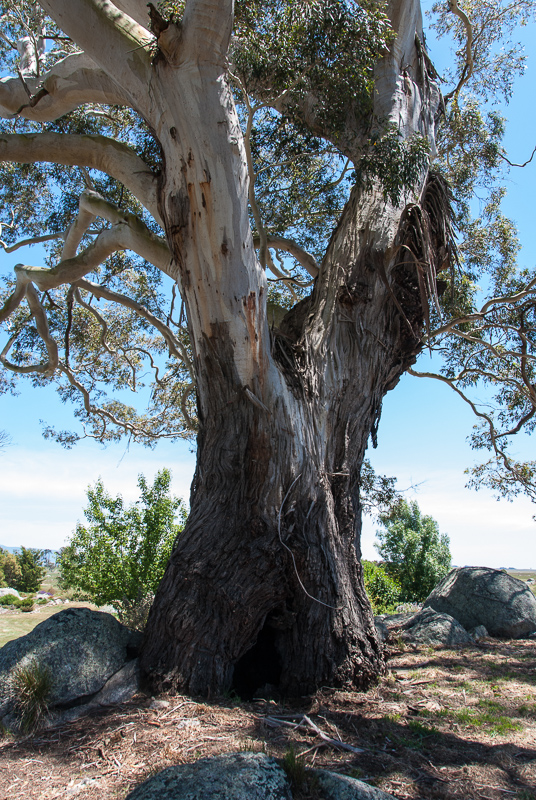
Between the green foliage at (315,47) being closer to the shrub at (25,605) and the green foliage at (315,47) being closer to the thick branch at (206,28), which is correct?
the thick branch at (206,28)

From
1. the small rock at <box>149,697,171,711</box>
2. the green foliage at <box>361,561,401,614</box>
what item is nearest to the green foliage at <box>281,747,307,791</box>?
the small rock at <box>149,697,171,711</box>

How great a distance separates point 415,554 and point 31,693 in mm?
11882

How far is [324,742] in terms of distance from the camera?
2715 millimetres

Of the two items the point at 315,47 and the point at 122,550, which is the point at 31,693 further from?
the point at 315,47

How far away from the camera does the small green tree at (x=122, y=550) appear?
611cm

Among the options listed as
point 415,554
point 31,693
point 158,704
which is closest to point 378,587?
point 415,554

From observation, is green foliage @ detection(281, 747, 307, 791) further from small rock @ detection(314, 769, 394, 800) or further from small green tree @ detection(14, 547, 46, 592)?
small green tree @ detection(14, 547, 46, 592)

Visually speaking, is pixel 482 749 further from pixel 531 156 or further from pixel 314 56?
pixel 531 156

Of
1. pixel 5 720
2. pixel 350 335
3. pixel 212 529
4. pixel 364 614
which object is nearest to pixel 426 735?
pixel 364 614

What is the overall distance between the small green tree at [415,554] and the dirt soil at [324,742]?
981cm

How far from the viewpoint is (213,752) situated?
8.18 feet

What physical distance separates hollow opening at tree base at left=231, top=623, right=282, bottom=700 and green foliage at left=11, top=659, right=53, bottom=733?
4.11 feet

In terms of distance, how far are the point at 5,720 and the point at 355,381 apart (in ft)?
10.9

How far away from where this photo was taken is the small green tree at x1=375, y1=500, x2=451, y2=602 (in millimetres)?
13289
